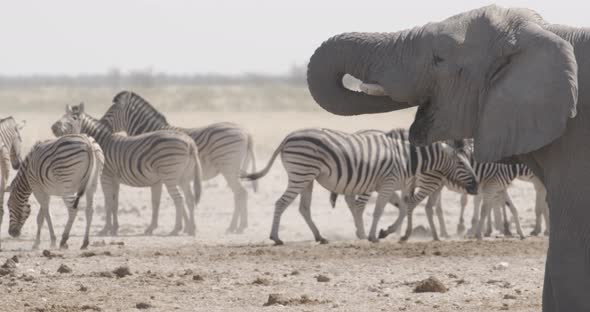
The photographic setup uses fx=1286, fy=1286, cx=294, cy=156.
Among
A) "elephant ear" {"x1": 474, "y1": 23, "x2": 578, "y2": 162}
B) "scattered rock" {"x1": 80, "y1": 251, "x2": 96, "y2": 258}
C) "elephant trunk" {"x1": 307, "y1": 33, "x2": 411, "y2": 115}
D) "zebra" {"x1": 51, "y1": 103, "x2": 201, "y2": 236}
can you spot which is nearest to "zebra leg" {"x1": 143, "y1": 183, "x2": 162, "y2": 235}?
"zebra" {"x1": 51, "y1": 103, "x2": 201, "y2": 236}

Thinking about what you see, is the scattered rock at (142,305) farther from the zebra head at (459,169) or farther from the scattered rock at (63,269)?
the zebra head at (459,169)

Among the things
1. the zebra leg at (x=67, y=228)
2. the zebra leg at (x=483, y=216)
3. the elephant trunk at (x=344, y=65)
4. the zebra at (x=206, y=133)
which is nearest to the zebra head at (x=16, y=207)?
the zebra leg at (x=67, y=228)

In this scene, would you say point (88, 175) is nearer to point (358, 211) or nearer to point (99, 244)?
point (99, 244)

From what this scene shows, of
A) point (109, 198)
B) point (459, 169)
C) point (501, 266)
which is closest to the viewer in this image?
point (501, 266)

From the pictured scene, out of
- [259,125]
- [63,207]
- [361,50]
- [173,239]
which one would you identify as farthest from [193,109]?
[361,50]

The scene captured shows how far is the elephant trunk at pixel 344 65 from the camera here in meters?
6.83

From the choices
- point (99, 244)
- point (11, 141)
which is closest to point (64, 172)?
point (99, 244)

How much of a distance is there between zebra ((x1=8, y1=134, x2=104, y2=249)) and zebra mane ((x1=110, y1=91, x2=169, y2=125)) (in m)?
5.49

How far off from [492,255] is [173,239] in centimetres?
525

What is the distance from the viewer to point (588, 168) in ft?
21.7

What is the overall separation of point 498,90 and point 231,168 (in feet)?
49.6

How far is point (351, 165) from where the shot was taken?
16.9 metres

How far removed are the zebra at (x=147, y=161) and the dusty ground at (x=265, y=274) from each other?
21.9 inches

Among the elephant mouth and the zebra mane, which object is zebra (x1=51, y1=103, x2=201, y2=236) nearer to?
the zebra mane
